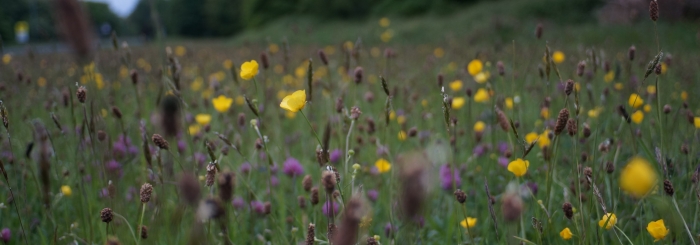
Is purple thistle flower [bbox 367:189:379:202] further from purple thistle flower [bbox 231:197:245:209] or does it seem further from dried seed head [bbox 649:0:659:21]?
dried seed head [bbox 649:0:659:21]

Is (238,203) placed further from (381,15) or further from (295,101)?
(381,15)

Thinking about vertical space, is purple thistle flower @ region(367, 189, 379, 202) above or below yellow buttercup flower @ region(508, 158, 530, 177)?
below

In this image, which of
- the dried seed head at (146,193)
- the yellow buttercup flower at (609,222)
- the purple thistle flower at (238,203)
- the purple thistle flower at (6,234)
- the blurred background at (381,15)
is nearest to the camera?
the dried seed head at (146,193)

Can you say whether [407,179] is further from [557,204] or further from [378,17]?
[378,17]

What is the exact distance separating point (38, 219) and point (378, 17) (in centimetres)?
1395

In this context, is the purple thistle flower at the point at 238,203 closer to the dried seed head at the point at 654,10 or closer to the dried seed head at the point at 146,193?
the dried seed head at the point at 146,193

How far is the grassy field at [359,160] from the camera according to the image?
894 millimetres

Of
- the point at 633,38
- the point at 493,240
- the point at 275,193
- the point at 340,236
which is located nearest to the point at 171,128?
the point at 340,236

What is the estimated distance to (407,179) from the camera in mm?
382

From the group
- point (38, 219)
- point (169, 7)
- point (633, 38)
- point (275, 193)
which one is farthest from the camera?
point (169, 7)

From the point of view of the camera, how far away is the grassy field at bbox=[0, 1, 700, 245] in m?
0.89

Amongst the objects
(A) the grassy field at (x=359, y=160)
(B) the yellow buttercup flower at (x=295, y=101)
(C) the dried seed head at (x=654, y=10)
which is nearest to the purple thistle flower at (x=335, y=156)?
(A) the grassy field at (x=359, y=160)

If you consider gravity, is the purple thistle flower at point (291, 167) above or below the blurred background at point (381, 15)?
above

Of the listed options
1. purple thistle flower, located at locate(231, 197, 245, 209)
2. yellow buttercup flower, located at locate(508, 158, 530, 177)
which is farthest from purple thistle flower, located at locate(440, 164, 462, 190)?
purple thistle flower, located at locate(231, 197, 245, 209)
